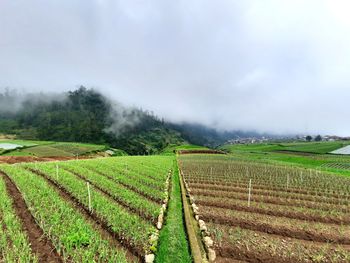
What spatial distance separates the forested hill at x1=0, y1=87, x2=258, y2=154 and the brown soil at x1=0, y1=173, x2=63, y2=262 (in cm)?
11305

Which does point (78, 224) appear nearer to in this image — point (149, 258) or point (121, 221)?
point (121, 221)

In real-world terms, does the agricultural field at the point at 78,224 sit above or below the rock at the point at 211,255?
above

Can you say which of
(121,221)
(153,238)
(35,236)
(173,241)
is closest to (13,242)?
(35,236)

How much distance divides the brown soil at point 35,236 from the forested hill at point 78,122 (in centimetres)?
11305

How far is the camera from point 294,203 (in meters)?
18.6

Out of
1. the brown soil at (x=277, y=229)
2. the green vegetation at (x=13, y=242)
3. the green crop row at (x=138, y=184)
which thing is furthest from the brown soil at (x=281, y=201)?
the green vegetation at (x=13, y=242)

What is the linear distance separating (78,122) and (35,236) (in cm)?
14766

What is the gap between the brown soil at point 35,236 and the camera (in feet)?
27.5

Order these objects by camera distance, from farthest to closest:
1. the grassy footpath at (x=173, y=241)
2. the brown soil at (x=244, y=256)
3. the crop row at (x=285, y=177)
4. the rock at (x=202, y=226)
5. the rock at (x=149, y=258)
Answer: the crop row at (x=285, y=177) < the rock at (x=202, y=226) < the brown soil at (x=244, y=256) < the grassy footpath at (x=173, y=241) < the rock at (x=149, y=258)

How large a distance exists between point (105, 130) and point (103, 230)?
5467 inches

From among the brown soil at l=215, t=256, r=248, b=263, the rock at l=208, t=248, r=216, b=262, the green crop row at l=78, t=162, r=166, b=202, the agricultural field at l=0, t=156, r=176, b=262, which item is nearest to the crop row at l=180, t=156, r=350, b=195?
the green crop row at l=78, t=162, r=166, b=202

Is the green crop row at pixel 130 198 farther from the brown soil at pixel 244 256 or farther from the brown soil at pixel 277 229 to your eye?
the brown soil at pixel 244 256

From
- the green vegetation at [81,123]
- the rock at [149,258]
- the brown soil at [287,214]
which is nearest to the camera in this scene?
the rock at [149,258]

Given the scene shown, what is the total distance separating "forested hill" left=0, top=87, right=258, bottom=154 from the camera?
132m
